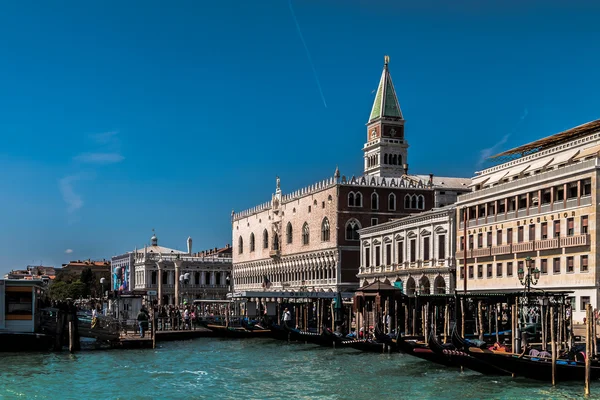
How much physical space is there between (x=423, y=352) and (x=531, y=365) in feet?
16.1

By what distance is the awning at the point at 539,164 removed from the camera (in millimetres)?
40062

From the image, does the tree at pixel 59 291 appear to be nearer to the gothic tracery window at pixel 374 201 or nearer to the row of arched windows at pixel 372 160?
the row of arched windows at pixel 372 160

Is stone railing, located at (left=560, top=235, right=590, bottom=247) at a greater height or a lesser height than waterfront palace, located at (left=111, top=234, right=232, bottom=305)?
greater

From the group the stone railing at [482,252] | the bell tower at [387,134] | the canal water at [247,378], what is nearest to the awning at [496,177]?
the stone railing at [482,252]

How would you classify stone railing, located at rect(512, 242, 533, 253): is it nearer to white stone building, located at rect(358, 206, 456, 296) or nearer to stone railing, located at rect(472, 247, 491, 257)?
stone railing, located at rect(472, 247, 491, 257)

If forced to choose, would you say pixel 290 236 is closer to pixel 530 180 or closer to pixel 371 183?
pixel 371 183

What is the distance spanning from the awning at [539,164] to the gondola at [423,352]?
15.1 m

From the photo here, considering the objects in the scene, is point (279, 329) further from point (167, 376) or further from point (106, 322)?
point (167, 376)

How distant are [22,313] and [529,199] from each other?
21.1 metres

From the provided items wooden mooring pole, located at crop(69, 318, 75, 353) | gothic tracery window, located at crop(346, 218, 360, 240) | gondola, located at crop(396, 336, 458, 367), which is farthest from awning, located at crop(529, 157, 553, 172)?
wooden mooring pole, located at crop(69, 318, 75, 353)

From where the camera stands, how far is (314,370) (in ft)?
91.3

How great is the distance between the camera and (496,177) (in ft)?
148

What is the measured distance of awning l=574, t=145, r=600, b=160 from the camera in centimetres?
3638

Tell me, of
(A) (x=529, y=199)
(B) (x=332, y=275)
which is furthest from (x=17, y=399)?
(B) (x=332, y=275)
